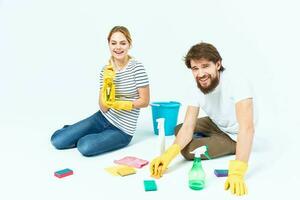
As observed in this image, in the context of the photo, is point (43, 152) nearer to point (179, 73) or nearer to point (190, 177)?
point (190, 177)

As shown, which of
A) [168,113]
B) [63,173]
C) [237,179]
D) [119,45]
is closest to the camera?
[237,179]

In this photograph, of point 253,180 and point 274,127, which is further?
point 274,127

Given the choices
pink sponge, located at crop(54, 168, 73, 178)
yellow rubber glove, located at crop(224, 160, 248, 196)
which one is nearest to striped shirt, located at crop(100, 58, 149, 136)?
pink sponge, located at crop(54, 168, 73, 178)

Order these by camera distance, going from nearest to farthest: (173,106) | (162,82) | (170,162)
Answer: (170,162), (173,106), (162,82)

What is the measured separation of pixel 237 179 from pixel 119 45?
3.30 ft

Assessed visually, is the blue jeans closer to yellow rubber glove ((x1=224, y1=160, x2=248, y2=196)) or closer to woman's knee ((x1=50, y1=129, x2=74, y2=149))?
woman's knee ((x1=50, y1=129, x2=74, y2=149))

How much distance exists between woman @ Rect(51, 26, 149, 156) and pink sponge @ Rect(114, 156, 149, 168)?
0.16m

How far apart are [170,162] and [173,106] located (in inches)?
24.0

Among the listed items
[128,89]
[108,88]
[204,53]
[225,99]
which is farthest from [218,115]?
[108,88]

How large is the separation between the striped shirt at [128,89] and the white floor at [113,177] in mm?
161

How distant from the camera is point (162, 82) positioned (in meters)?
3.60

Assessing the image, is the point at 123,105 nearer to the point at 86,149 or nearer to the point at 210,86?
the point at 86,149

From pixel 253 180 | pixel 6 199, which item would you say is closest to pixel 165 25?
pixel 253 180

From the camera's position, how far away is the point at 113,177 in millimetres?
2174
